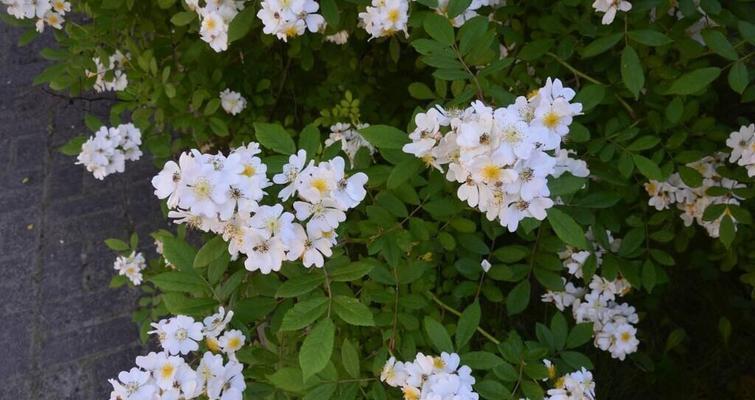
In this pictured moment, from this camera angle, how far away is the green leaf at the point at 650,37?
1.43 metres

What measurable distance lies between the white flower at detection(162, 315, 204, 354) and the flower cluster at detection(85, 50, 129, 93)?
3.53 feet

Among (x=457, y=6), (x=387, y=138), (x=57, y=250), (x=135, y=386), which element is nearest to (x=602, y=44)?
(x=457, y=6)

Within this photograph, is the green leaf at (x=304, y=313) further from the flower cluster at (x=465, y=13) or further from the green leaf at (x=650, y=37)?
the green leaf at (x=650, y=37)

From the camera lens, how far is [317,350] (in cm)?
116

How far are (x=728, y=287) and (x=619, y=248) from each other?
832 mm

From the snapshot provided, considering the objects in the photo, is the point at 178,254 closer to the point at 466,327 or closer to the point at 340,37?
the point at 466,327

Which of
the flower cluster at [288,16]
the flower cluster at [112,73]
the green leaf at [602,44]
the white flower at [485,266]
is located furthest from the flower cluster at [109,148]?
the green leaf at [602,44]

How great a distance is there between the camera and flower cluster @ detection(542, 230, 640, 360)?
5.71 feet

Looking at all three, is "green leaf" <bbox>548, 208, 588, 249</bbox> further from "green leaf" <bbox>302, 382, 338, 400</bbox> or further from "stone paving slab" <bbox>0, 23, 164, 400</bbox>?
"stone paving slab" <bbox>0, 23, 164, 400</bbox>

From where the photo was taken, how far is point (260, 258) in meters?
1.16

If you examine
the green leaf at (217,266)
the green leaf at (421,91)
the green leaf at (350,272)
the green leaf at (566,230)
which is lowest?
the green leaf at (217,266)

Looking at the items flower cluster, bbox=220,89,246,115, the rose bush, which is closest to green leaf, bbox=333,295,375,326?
the rose bush

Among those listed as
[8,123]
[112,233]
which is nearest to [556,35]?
[112,233]

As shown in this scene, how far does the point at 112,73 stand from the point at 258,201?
121 centimetres
